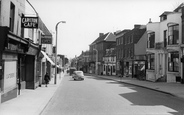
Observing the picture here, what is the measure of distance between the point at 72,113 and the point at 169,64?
76.7 ft

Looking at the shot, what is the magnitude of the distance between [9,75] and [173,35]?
74.8ft

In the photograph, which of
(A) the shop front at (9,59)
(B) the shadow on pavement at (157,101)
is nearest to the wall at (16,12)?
(A) the shop front at (9,59)

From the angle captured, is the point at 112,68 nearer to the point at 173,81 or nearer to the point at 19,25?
the point at 173,81

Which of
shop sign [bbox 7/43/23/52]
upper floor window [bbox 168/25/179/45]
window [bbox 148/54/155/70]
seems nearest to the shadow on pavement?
shop sign [bbox 7/43/23/52]

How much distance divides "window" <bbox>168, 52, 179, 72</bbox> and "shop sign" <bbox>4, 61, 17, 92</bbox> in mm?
21661

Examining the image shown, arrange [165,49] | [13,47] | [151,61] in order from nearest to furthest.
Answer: [13,47]
[165,49]
[151,61]

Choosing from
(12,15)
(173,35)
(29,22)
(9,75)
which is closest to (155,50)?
(173,35)

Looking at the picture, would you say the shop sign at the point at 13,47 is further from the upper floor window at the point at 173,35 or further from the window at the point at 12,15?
the upper floor window at the point at 173,35

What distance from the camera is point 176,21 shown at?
2909 cm

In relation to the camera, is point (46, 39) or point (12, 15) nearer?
point (12, 15)

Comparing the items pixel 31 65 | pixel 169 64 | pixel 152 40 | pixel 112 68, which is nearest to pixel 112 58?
pixel 112 68

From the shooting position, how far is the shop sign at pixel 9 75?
12.5 metres

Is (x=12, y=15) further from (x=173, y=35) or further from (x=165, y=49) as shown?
(x=165, y=49)

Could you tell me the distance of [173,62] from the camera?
29781mm
